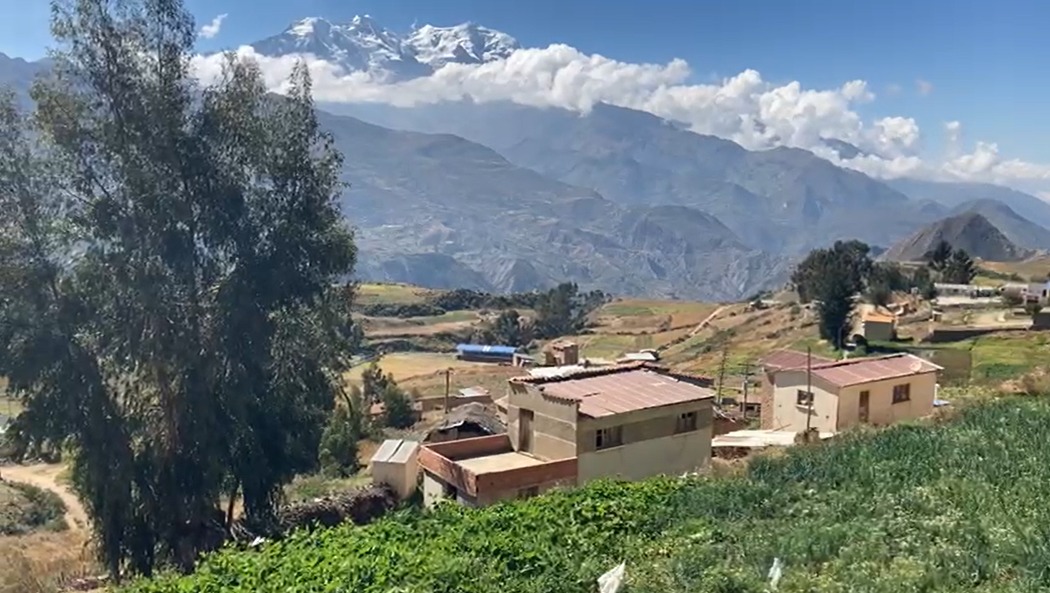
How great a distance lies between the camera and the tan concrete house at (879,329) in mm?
59009

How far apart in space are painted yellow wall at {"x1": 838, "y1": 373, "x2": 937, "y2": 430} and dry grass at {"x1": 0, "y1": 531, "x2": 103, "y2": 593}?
884 inches

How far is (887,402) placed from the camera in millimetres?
30953

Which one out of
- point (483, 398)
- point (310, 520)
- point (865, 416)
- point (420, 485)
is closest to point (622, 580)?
point (310, 520)

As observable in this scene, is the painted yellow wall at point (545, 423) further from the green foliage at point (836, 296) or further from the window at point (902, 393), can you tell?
the green foliage at point (836, 296)

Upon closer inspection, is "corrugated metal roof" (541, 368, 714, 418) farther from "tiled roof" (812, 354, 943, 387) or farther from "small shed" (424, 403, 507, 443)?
"tiled roof" (812, 354, 943, 387)

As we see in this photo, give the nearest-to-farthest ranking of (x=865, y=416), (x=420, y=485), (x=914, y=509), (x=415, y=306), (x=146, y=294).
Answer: (x=914, y=509), (x=146, y=294), (x=420, y=485), (x=865, y=416), (x=415, y=306)

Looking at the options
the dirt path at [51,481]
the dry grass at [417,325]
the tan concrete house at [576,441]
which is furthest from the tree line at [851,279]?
the dirt path at [51,481]

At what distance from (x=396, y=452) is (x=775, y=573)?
16.3 m

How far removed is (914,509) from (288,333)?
14.6m

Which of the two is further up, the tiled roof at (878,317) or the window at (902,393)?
the window at (902,393)

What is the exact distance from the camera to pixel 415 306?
131 m

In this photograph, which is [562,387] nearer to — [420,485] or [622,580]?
[420,485]

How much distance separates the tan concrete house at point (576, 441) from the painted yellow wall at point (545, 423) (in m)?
0.03

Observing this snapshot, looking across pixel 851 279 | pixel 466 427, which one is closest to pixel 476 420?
pixel 466 427
